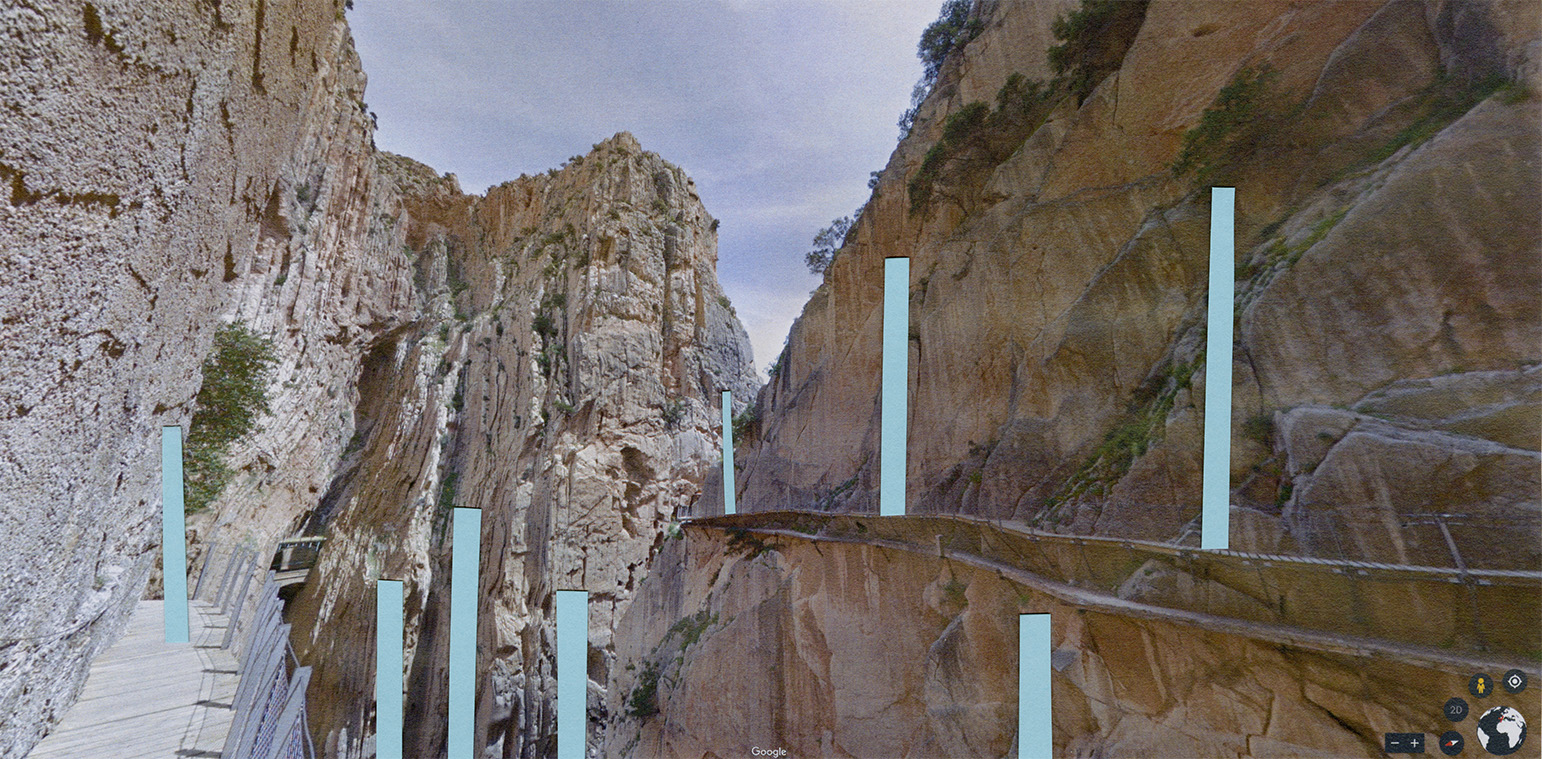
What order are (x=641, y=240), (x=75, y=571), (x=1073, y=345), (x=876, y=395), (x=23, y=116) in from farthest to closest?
(x=641, y=240) → (x=876, y=395) → (x=1073, y=345) → (x=75, y=571) → (x=23, y=116)

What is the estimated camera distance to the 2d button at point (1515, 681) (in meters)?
3.03

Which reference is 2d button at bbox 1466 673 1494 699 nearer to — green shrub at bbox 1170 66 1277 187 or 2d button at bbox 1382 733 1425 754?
2d button at bbox 1382 733 1425 754

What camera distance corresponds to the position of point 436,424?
23344mm

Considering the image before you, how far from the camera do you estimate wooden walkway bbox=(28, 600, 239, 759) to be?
4.20 metres

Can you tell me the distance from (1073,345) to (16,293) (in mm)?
8020

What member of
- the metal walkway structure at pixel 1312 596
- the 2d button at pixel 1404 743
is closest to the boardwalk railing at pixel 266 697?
the metal walkway structure at pixel 1312 596

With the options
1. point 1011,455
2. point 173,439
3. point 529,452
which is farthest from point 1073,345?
point 529,452

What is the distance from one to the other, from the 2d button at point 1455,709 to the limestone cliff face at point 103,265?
802 cm

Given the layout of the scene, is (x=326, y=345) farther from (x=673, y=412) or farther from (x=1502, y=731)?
(x=1502, y=731)

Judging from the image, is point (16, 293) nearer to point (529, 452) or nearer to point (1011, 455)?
point (1011, 455)

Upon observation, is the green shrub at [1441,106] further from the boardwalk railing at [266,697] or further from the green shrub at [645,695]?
the green shrub at [645,695]

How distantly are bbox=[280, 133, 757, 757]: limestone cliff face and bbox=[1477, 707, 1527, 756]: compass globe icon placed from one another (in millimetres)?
22354

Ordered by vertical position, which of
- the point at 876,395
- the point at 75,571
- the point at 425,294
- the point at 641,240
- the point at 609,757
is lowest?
the point at 609,757

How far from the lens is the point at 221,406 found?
1267 centimetres
